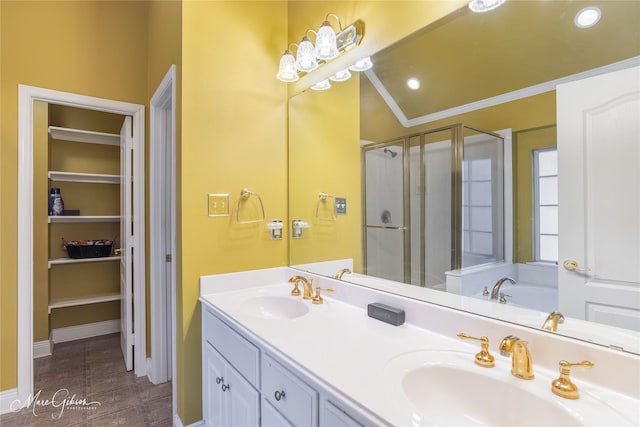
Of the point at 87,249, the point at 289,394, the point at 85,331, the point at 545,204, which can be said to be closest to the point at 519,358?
the point at 545,204

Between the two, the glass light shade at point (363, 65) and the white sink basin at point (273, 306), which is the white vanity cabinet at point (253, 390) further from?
the glass light shade at point (363, 65)

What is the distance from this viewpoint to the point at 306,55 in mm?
1671

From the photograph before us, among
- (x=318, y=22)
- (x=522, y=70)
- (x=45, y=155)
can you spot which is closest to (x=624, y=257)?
(x=522, y=70)

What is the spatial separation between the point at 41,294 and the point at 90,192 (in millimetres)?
986

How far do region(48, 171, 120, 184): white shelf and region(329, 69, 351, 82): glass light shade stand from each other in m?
2.30

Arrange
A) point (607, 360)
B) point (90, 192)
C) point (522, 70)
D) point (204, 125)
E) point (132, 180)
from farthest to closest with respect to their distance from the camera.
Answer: point (90, 192) < point (132, 180) < point (204, 125) < point (522, 70) < point (607, 360)

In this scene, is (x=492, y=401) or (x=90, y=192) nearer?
(x=492, y=401)

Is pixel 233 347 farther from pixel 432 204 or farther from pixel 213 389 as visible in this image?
pixel 432 204

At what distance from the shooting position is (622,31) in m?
0.82

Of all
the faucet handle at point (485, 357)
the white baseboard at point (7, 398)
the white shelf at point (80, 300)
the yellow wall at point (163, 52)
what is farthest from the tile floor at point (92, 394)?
the faucet handle at point (485, 357)

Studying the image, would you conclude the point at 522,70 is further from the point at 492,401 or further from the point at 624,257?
the point at 492,401

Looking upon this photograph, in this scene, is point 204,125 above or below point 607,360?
above

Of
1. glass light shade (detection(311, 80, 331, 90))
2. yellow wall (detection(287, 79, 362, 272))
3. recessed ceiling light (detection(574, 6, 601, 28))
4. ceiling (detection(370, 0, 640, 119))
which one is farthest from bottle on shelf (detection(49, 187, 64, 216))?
recessed ceiling light (detection(574, 6, 601, 28))

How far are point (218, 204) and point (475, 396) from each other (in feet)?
4.59
